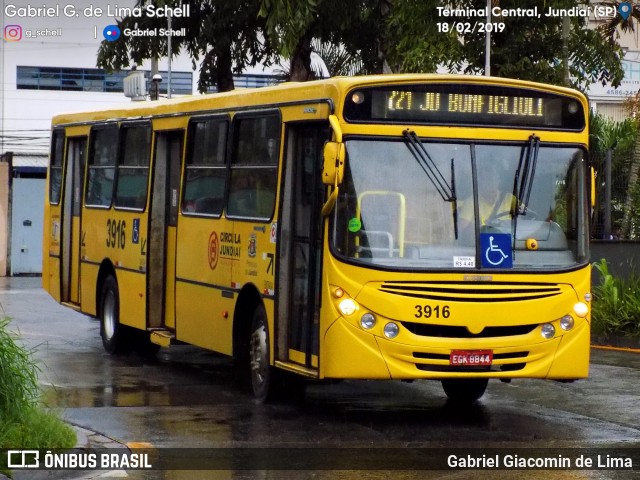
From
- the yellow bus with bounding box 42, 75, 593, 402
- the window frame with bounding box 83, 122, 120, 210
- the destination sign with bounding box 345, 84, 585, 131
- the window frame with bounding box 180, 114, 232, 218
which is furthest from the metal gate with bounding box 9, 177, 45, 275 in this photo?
the destination sign with bounding box 345, 84, 585, 131

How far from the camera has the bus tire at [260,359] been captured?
12680mm

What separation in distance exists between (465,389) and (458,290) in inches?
85.8

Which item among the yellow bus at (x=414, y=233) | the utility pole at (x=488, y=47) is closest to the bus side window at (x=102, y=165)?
the yellow bus at (x=414, y=233)

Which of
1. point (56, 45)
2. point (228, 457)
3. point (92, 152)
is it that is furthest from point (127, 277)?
point (56, 45)

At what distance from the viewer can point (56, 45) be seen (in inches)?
2367

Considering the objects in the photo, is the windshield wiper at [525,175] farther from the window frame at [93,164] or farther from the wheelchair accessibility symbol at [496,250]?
the window frame at [93,164]

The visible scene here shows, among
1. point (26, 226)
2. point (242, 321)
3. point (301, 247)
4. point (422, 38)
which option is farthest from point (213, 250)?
point (26, 226)

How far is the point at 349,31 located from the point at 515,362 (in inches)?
746

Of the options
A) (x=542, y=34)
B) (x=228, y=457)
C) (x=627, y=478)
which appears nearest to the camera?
(x=627, y=478)

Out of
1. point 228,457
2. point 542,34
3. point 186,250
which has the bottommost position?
point 228,457

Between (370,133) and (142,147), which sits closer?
(370,133)

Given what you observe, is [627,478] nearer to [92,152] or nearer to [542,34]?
[92,152]

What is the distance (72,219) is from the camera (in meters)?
19.4

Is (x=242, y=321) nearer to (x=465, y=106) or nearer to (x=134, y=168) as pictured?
(x=465, y=106)
